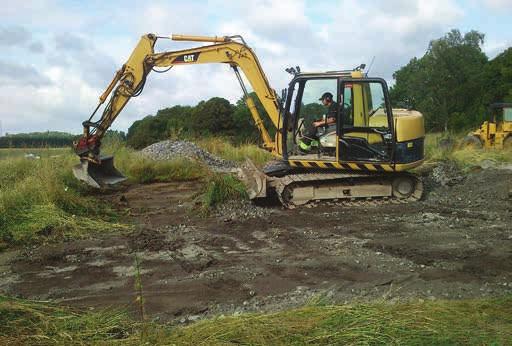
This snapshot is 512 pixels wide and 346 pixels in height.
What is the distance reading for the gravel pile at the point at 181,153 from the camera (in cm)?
1678

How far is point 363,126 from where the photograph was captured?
1027 centimetres

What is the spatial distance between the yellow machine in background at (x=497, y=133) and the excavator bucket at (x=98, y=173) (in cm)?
1464

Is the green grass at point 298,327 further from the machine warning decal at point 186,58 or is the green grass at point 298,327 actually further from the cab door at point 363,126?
the machine warning decal at point 186,58

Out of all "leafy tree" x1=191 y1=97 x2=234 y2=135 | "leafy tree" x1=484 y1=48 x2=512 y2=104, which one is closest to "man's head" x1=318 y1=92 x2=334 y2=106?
"leafy tree" x1=191 y1=97 x2=234 y2=135

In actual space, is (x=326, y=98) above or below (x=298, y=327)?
above

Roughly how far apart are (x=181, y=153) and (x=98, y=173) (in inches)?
194

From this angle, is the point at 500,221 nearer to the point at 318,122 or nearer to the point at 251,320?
the point at 318,122

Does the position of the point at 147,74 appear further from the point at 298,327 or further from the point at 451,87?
the point at 451,87

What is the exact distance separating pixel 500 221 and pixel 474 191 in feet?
9.10

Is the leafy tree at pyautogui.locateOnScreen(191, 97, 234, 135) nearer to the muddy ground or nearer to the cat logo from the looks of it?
the cat logo

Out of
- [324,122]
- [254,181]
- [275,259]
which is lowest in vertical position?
[275,259]

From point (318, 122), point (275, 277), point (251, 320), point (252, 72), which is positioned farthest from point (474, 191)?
point (251, 320)

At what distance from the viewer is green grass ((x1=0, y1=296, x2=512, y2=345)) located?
3482 mm

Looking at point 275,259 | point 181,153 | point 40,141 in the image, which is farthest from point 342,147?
point 40,141
